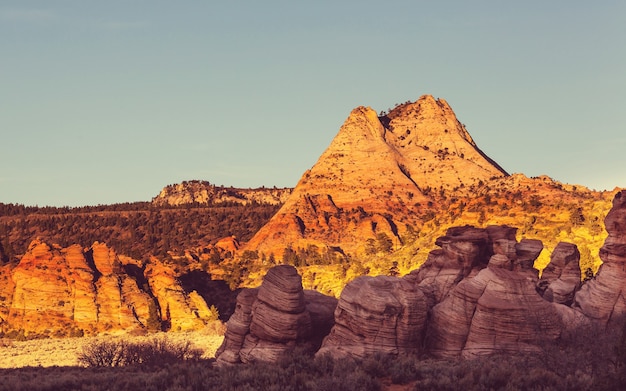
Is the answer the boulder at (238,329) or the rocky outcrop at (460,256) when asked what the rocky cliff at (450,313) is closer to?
the boulder at (238,329)

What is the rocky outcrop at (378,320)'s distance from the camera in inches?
1102

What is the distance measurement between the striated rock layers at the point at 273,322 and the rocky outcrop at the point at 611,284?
464 inches

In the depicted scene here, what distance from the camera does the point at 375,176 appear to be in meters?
114

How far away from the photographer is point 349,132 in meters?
126

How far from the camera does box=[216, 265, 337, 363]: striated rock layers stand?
29.8 metres

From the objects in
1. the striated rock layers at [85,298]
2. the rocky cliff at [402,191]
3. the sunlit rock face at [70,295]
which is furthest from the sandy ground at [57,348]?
the rocky cliff at [402,191]

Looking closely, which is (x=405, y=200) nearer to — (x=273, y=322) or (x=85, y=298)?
(x=85, y=298)

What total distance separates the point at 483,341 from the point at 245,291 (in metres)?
10.8

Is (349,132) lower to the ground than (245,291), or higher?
higher

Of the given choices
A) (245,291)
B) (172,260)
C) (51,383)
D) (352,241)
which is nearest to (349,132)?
(352,241)

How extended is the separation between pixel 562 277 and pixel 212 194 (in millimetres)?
151252

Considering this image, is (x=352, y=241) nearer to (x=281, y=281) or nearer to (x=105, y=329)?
(x=105, y=329)

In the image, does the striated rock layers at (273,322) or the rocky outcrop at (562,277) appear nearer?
the striated rock layers at (273,322)

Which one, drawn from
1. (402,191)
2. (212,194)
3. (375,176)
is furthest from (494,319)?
(212,194)
